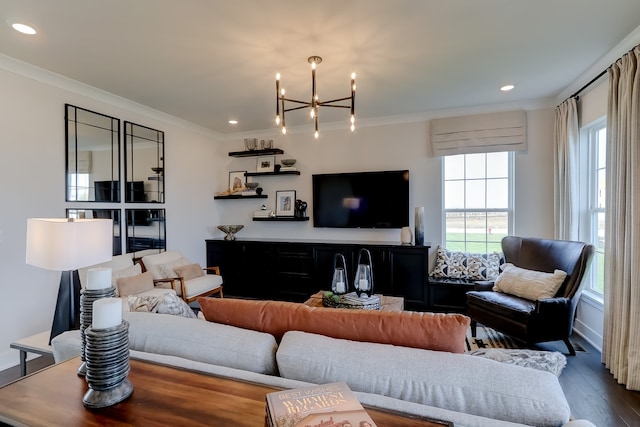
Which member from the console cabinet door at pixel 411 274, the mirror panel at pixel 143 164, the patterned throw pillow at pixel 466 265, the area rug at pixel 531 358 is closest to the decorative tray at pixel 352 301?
the area rug at pixel 531 358

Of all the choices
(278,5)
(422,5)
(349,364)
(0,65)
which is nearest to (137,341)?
(349,364)

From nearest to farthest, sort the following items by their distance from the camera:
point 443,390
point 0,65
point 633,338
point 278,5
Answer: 1. point 443,390
2. point 278,5
3. point 633,338
4. point 0,65

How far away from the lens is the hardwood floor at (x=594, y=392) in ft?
6.71

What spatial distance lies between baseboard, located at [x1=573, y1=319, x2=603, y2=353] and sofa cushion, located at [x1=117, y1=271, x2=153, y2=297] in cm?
458

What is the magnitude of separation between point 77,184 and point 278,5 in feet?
9.15

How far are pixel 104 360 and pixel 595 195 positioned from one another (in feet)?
14.3

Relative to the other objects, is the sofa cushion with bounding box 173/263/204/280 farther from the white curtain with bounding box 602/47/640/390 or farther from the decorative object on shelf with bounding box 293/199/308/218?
the white curtain with bounding box 602/47/640/390

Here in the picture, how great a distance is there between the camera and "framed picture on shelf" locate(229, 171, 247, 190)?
212 inches

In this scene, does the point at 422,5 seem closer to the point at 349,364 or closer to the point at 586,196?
the point at 349,364

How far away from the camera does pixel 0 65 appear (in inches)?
105

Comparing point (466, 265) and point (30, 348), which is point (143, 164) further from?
point (466, 265)

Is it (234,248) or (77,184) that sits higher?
(77,184)

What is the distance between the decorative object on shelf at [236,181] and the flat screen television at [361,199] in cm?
133

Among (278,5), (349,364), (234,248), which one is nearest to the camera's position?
(349,364)
